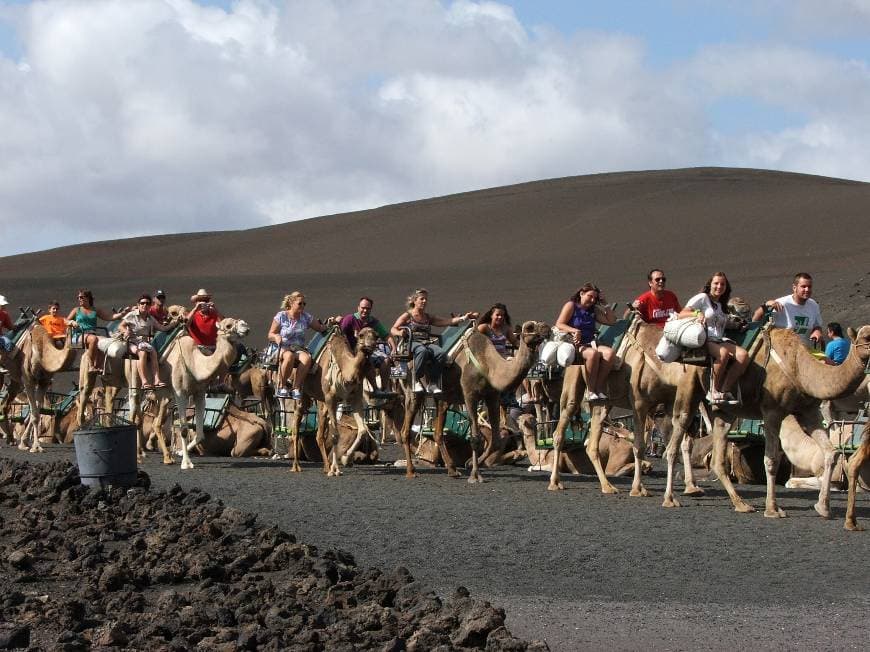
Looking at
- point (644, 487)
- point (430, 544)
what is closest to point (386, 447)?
point (644, 487)

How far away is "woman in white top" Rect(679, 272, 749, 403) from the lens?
628 inches

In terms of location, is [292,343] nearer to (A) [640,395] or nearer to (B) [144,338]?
(B) [144,338]

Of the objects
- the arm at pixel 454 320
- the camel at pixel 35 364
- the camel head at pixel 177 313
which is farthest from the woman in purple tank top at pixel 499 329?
the camel at pixel 35 364

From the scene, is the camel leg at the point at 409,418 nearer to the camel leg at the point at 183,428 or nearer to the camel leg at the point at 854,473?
the camel leg at the point at 183,428

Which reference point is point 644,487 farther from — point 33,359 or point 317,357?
point 33,359

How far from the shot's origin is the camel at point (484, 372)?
19469mm

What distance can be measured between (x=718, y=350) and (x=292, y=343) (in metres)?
7.74

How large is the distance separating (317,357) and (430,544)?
8.51 metres

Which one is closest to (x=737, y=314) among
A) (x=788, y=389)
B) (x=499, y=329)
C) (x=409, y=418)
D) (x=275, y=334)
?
(x=788, y=389)

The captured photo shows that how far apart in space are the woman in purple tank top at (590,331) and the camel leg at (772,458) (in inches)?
93.3

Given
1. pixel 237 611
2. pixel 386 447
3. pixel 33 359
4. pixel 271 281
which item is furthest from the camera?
pixel 271 281

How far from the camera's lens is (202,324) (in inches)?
894

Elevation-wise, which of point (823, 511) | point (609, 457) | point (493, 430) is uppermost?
point (493, 430)

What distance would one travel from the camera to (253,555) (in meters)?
11.9
